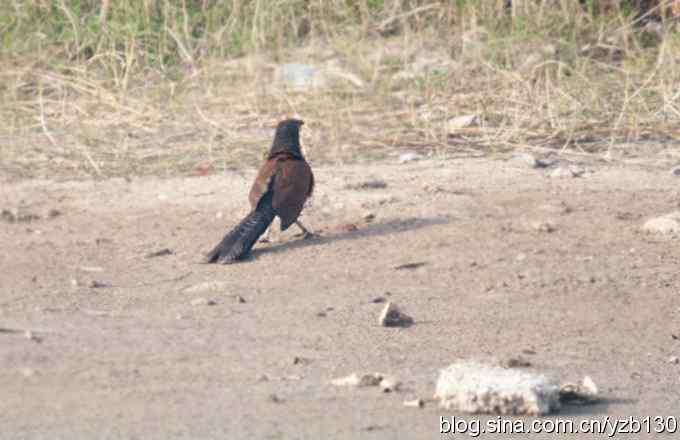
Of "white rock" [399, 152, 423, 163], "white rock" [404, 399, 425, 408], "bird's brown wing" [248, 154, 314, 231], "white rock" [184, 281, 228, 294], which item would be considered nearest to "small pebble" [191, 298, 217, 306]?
"white rock" [184, 281, 228, 294]

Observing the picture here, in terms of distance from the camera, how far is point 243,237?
19.0ft

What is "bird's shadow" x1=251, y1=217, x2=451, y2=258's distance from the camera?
606cm

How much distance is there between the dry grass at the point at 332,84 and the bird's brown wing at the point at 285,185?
1155mm

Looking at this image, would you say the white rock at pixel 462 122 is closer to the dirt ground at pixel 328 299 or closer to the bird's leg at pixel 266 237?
the dirt ground at pixel 328 299

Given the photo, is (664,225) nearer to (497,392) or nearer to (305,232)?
(305,232)

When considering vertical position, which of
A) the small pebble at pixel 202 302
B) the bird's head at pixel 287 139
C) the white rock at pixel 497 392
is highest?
the white rock at pixel 497 392

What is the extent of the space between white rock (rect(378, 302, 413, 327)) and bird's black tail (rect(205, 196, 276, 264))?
103 cm

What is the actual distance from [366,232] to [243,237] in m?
0.64

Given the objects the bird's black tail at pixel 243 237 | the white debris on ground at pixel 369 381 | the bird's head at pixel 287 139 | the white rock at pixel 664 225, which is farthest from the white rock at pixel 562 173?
the white debris on ground at pixel 369 381

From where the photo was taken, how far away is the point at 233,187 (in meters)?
6.87

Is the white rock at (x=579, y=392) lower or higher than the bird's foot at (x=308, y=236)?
higher

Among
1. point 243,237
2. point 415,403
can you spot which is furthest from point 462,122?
point 415,403

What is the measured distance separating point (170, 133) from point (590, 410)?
4.46m

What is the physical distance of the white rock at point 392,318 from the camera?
4859mm
